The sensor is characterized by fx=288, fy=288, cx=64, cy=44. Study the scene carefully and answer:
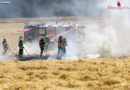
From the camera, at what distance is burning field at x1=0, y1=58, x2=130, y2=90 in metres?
10.9

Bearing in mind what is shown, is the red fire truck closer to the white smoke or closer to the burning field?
the white smoke

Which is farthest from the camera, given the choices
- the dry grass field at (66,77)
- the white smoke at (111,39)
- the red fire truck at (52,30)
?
the red fire truck at (52,30)

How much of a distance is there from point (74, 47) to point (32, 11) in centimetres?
3669

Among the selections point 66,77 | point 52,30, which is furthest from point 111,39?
point 66,77

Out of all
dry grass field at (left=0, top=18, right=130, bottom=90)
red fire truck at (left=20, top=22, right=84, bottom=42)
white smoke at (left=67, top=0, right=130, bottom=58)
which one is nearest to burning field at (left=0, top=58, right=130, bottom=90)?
dry grass field at (left=0, top=18, right=130, bottom=90)

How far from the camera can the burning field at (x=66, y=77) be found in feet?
35.8

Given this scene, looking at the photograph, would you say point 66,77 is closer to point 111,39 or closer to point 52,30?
point 111,39

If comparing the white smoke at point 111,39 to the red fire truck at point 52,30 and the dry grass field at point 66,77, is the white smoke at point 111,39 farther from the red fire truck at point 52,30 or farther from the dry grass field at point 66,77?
the dry grass field at point 66,77

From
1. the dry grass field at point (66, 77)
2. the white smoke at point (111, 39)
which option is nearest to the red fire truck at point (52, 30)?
the white smoke at point (111, 39)

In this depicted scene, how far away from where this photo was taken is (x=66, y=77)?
1252 cm

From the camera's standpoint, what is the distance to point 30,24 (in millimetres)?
25062

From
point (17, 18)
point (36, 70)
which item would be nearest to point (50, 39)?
point (36, 70)

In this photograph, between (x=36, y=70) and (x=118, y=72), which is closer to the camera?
(x=118, y=72)

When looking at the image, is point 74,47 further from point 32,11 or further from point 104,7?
point 32,11
